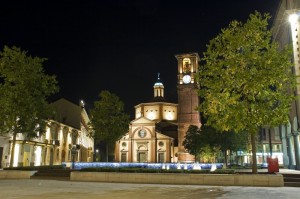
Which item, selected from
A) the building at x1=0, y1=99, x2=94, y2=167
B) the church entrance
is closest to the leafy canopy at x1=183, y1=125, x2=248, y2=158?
the church entrance

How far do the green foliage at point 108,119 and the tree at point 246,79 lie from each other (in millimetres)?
24565

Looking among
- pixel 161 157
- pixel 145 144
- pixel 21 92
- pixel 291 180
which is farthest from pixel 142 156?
pixel 291 180

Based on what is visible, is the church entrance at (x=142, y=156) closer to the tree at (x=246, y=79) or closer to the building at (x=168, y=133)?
the building at (x=168, y=133)

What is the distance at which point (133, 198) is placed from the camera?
39.8 ft

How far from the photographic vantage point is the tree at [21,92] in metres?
25.1

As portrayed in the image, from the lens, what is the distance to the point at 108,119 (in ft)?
139

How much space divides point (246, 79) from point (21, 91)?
18642mm

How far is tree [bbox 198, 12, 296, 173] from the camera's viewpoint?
58.6ft

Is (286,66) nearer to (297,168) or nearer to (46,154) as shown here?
(297,168)

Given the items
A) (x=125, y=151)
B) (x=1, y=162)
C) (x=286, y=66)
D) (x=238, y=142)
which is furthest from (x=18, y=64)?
(x=125, y=151)

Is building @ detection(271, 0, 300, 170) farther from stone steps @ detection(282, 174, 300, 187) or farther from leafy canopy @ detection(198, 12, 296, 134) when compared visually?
leafy canopy @ detection(198, 12, 296, 134)

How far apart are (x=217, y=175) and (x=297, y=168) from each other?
15.1 metres

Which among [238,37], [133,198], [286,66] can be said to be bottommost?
[133,198]

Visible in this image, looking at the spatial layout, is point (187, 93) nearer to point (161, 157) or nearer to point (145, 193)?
point (161, 157)
